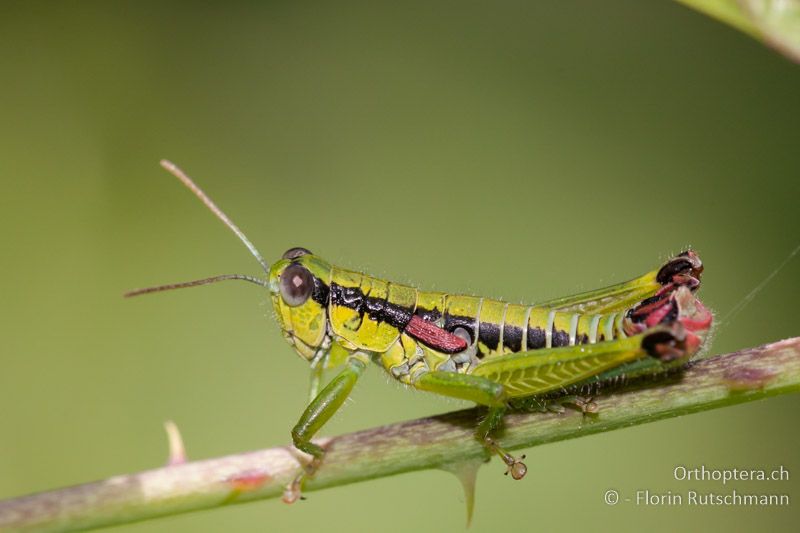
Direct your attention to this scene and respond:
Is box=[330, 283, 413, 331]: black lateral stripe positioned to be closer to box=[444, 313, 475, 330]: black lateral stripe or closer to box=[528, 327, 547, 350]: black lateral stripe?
box=[444, 313, 475, 330]: black lateral stripe


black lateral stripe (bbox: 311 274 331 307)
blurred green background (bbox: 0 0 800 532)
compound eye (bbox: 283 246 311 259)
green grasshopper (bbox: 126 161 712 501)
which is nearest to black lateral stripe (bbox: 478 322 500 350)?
green grasshopper (bbox: 126 161 712 501)

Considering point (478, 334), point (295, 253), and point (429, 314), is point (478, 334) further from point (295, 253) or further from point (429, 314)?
point (295, 253)

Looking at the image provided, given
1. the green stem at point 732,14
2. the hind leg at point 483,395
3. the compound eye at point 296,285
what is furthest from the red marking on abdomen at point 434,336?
the green stem at point 732,14

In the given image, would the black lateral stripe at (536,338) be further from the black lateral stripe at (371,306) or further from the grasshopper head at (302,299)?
the grasshopper head at (302,299)

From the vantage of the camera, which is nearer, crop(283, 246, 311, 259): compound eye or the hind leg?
the hind leg

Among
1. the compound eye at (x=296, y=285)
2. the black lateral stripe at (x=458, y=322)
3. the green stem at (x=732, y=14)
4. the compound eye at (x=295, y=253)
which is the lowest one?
the green stem at (x=732, y=14)

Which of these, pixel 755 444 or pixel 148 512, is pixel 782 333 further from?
pixel 148 512

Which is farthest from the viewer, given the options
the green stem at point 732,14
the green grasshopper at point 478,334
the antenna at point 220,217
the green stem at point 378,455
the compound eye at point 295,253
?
the compound eye at point 295,253
